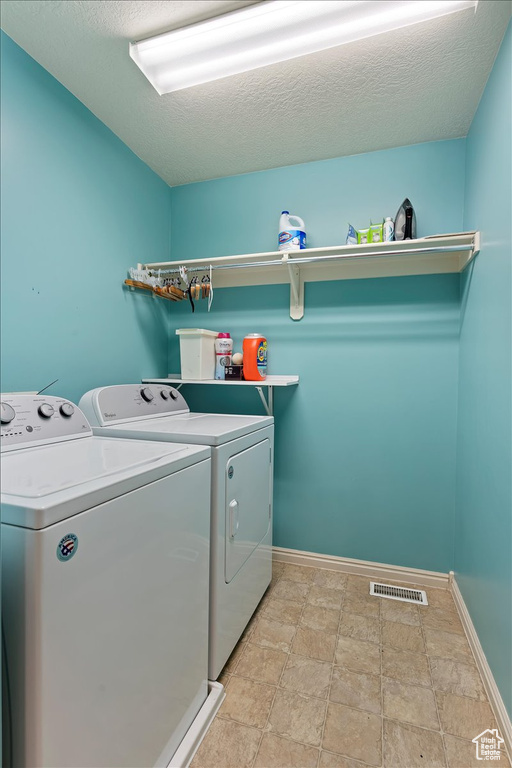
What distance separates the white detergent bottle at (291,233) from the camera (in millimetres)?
2154

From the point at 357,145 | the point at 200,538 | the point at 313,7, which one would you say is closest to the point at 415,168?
the point at 357,145

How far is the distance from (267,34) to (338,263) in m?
1.12

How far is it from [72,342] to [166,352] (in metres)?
0.91

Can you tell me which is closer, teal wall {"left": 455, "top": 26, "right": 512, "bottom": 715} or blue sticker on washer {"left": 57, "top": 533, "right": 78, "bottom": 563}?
blue sticker on washer {"left": 57, "top": 533, "right": 78, "bottom": 563}

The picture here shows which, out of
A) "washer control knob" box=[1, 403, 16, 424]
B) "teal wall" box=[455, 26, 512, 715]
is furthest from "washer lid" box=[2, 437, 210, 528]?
"teal wall" box=[455, 26, 512, 715]

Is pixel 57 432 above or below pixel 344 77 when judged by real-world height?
below

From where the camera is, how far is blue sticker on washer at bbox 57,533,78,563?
2.41 feet

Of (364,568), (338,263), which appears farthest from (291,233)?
(364,568)

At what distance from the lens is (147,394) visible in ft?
6.82

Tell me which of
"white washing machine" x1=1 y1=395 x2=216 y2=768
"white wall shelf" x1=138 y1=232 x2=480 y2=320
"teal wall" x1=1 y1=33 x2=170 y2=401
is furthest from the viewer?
"white wall shelf" x1=138 y1=232 x2=480 y2=320

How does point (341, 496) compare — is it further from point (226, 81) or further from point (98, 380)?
point (226, 81)

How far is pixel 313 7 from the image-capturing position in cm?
132

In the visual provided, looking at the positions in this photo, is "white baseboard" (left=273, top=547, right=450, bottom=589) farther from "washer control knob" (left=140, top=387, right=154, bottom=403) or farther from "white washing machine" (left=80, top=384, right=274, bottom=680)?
"washer control knob" (left=140, top=387, right=154, bottom=403)

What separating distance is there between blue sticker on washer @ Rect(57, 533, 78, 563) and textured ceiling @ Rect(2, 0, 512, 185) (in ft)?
5.95
